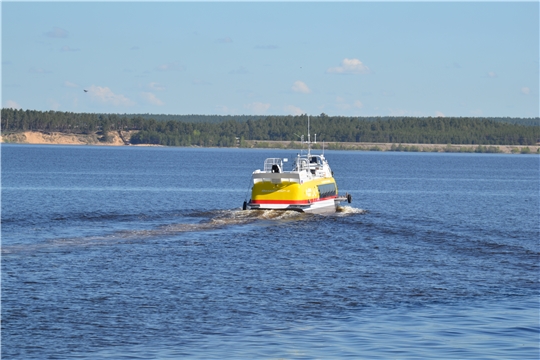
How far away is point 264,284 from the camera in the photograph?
110ft

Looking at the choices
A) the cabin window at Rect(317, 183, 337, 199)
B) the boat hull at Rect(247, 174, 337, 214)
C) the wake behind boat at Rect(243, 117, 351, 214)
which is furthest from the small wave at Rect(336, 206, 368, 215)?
the boat hull at Rect(247, 174, 337, 214)

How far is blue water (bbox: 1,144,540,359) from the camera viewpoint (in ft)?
79.7

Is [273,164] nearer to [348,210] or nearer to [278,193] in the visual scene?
[278,193]

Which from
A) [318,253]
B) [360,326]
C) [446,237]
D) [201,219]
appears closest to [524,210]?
[446,237]

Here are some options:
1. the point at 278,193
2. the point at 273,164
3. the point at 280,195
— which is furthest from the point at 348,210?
the point at 273,164

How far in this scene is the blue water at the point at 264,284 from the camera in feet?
79.7

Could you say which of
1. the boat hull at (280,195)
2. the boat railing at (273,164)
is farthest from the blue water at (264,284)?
the boat railing at (273,164)

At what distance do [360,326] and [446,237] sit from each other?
2506 centimetres

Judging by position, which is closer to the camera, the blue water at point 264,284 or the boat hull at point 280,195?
the blue water at point 264,284

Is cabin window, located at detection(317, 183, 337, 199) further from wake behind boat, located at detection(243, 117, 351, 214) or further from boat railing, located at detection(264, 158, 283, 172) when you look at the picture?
boat railing, located at detection(264, 158, 283, 172)

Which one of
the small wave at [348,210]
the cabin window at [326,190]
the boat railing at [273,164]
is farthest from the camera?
the small wave at [348,210]

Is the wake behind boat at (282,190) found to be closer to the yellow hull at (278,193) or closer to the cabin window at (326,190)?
the yellow hull at (278,193)

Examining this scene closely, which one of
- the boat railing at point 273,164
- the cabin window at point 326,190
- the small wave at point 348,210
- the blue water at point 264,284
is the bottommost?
the blue water at point 264,284

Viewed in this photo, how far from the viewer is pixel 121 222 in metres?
53.9
